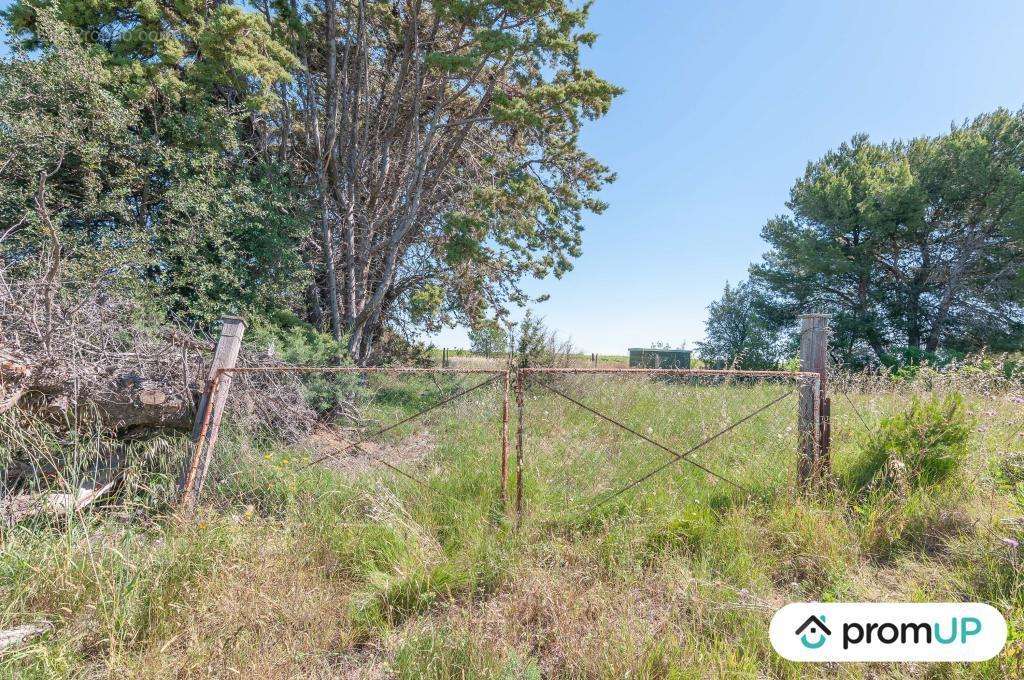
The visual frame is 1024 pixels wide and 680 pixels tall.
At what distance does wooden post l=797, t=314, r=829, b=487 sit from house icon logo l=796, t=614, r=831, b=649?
1.50 meters

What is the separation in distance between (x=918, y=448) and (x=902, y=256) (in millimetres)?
19758

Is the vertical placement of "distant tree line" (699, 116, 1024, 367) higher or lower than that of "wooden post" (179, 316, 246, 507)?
higher

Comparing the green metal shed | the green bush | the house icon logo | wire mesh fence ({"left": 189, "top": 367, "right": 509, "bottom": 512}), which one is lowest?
the house icon logo

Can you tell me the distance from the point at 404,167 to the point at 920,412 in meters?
9.85

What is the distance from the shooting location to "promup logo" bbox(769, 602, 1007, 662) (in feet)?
6.48

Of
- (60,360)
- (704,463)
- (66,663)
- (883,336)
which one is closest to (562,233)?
(704,463)

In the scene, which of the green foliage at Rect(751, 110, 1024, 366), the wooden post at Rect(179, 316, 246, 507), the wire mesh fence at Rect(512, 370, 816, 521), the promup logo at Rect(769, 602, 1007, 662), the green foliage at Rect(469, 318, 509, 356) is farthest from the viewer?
the green foliage at Rect(751, 110, 1024, 366)

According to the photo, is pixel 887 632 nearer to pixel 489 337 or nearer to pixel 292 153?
pixel 489 337

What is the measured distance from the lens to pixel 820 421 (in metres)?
3.48

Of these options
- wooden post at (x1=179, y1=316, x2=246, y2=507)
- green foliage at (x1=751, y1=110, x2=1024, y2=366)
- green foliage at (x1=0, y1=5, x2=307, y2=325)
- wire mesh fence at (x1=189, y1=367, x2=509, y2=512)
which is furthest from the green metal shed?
wooden post at (x1=179, y1=316, x2=246, y2=507)

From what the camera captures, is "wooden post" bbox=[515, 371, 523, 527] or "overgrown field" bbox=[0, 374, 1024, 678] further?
"wooden post" bbox=[515, 371, 523, 527]

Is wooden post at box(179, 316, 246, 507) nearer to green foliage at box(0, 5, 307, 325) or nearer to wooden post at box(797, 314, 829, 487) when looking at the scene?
green foliage at box(0, 5, 307, 325)

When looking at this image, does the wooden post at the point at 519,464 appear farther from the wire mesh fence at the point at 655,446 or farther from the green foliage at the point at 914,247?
the green foliage at the point at 914,247

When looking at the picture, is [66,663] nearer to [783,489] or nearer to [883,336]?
[783,489]
